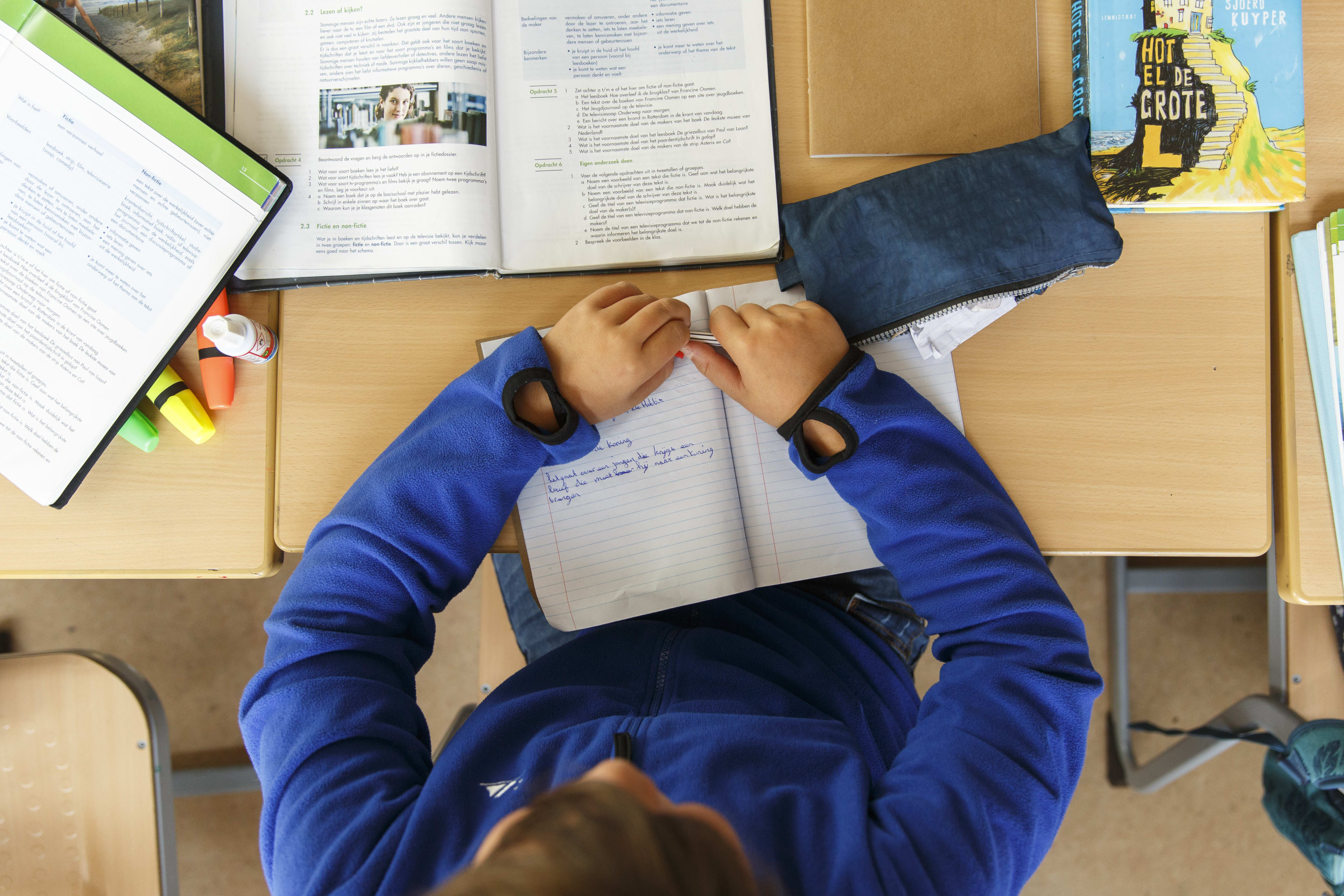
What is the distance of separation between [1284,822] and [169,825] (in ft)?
4.19

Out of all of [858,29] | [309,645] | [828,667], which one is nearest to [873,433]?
[828,667]

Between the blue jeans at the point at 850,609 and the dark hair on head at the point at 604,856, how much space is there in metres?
0.36

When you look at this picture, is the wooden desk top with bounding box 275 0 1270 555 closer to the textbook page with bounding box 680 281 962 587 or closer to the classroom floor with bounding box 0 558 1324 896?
the textbook page with bounding box 680 281 962 587

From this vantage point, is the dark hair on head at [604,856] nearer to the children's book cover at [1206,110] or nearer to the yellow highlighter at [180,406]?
the yellow highlighter at [180,406]

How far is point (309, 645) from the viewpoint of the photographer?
24.0 inches

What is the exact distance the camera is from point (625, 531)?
0.69 metres

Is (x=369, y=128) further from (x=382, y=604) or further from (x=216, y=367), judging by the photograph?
(x=382, y=604)

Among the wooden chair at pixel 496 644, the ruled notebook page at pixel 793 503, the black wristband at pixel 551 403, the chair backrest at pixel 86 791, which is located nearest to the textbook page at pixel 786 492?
the ruled notebook page at pixel 793 503

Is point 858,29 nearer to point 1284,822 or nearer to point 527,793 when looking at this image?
point 527,793

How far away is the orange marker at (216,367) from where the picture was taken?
679 millimetres

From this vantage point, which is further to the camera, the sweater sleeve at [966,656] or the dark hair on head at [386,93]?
the dark hair on head at [386,93]

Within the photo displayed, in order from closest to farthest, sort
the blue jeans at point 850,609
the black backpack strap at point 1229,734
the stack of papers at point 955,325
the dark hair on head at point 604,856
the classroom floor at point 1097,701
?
1. the dark hair on head at point 604,856
2. the stack of papers at point 955,325
3. the blue jeans at point 850,609
4. the black backpack strap at point 1229,734
5. the classroom floor at point 1097,701

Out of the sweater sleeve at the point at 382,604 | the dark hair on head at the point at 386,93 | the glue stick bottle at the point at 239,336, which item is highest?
the dark hair on head at the point at 386,93

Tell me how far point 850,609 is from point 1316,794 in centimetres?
57
